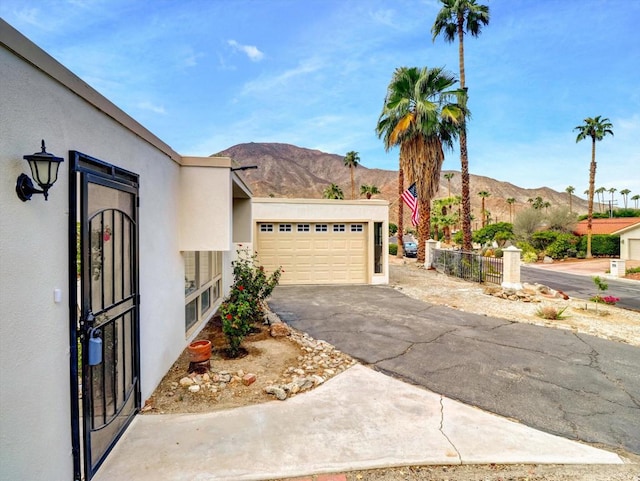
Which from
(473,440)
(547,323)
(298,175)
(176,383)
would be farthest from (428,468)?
(298,175)

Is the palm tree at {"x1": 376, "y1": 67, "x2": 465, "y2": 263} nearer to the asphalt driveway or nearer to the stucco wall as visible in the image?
the asphalt driveway

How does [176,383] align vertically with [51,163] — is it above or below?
below

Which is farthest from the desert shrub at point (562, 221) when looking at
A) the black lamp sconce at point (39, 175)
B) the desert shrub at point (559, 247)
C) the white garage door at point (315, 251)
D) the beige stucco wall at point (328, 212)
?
the black lamp sconce at point (39, 175)

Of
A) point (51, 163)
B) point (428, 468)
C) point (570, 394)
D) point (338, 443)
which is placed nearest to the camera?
point (51, 163)

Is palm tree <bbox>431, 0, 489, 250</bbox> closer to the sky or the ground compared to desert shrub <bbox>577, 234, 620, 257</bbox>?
closer to the sky

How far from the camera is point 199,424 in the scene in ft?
11.3

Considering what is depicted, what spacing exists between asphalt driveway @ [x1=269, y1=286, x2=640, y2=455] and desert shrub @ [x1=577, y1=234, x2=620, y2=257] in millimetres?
27838

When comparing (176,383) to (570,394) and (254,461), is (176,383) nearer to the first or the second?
(254,461)

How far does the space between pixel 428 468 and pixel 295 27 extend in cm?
1509

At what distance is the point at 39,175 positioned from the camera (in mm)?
2037

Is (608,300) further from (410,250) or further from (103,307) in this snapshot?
(410,250)

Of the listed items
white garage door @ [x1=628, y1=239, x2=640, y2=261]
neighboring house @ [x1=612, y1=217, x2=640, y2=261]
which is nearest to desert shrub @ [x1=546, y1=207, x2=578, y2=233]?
neighboring house @ [x1=612, y1=217, x2=640, y2=261]

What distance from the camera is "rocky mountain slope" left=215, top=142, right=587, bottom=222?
3954 inches

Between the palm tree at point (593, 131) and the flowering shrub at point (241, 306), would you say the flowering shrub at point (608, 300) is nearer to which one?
the flowering shrub at point (241, 306)
